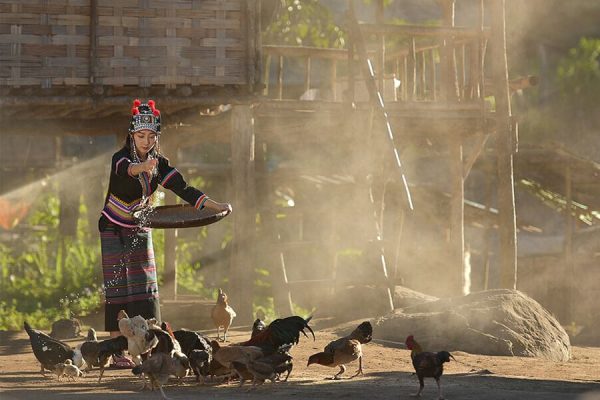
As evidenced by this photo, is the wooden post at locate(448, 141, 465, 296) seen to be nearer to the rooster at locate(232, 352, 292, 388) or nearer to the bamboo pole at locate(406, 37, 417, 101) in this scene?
the bamboo pole at locate(406, 37, 417, 101)

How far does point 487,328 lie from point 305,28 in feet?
44.5

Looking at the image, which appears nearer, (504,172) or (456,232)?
(504,172)

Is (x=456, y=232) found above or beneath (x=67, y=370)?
above

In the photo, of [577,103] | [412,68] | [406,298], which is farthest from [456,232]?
[577,103]

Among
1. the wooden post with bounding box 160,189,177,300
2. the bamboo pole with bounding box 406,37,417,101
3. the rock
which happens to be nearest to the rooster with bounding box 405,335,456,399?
the rock

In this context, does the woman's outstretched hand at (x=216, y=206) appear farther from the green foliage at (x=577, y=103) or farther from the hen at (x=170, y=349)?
the green foliage at (x=577, y=103)

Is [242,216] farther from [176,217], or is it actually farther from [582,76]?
[582,76]

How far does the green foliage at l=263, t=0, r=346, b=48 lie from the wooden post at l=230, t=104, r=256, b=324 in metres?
9.68

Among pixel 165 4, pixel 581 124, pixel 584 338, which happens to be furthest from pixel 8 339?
pixel 581 124

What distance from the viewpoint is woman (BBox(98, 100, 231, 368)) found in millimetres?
9180

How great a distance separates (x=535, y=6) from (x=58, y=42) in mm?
30720

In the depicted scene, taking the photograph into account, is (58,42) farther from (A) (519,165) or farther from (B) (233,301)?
(A) (519,165)

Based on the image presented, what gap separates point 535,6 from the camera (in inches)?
1644

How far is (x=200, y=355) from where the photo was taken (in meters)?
9.04
